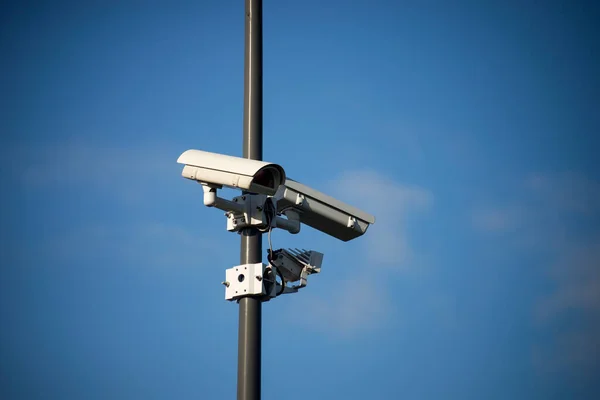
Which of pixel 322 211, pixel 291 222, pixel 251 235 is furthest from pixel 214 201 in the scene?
pixel 322 211

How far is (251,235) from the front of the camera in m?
8.10

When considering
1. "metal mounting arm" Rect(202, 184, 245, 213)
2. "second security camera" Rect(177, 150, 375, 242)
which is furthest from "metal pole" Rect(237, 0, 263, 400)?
"metal mounting arm" Rect(202, 184, 245, 213)

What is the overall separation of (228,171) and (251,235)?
2.65ft

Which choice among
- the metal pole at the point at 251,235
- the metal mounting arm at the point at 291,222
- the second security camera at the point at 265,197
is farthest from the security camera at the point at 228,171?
the metal mounting arm at the point at 291,222

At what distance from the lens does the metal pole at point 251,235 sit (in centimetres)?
753

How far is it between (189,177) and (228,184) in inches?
13.5

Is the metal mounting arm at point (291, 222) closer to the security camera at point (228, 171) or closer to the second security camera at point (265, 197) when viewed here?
the second security camera at point (265, 197)

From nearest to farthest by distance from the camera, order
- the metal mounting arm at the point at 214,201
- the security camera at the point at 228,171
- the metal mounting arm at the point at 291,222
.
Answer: the security camera at the point at 228,171, the metal mounting arm at the point at 214,201, the metal mounting arm at the point at 291,222

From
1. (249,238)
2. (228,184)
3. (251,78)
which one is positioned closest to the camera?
(228,184)

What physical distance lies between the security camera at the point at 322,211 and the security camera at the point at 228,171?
0.57 metres

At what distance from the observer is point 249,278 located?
7.77 m

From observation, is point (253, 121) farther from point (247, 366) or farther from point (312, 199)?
point (247, 366)

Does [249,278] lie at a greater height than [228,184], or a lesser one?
lesser

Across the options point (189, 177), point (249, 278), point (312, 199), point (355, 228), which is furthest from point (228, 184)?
point (355, 228)
